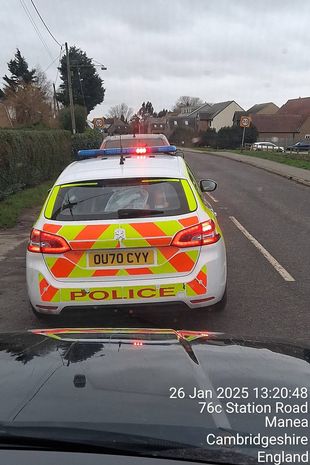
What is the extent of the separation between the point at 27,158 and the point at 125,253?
1216 centimetres

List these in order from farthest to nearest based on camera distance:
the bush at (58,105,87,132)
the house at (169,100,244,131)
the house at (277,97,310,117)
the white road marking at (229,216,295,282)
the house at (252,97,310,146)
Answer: the house at (169,100,244,131) → the house at (277,97,310,117) → the house at (252,97,310,146) → the bush at (58,105,87,132) → the white road marking at (229,216,295,282)

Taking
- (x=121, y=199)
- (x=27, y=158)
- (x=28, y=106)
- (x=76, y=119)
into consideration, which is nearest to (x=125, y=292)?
(x=121, y=199)

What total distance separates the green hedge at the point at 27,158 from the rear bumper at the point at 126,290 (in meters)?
9.05

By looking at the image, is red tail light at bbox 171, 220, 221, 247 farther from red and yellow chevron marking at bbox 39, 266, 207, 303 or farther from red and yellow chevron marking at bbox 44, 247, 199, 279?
red and yellow chevron marking at bbox 39, 266, 207, 303

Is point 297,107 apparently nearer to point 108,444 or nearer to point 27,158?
point 27,158

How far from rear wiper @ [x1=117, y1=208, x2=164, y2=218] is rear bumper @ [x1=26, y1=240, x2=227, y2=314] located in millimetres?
533

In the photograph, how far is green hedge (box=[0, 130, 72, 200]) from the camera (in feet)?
43.0

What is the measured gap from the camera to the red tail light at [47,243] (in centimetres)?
409

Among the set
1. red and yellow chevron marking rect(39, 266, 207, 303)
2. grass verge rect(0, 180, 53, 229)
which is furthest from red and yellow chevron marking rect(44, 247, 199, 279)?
grass verge rect(0, 180, 53, 229)

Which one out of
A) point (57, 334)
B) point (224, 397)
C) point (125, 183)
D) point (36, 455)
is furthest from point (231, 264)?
point (36, 455)

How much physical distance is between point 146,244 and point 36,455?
261 cm

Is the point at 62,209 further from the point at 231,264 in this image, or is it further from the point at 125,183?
the point at 231,264

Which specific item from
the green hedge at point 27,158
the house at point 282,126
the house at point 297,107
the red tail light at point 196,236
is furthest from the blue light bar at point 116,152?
the house at point 297,107

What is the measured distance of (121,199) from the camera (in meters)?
4.34
